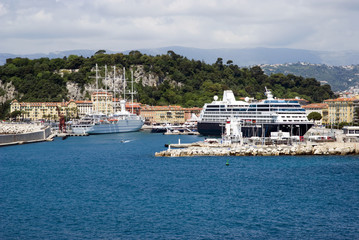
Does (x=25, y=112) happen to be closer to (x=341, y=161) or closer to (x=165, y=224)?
(x=341, y=161)

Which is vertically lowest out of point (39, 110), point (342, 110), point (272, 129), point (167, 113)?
point (272, 129)

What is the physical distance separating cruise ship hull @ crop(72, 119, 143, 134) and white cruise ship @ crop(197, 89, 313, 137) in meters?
22.0

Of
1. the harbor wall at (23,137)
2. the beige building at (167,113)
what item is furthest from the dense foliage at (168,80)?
the harbor wall at (23,137)

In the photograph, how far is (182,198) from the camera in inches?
1204

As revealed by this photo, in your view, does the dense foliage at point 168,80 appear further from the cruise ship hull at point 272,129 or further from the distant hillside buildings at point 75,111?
the cruise ship hull at point 272,129

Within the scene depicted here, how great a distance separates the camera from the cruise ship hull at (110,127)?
3624 inches

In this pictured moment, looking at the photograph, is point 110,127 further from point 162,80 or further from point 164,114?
point 162,80

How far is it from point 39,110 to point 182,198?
103 meters

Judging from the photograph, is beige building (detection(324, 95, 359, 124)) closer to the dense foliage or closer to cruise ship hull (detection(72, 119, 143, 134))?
the dense foliage

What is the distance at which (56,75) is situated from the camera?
143250 mm

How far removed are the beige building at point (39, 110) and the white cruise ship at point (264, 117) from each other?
55.6 metres

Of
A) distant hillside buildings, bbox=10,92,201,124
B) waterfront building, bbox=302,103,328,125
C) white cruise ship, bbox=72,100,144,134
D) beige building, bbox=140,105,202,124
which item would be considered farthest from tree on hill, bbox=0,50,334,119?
white cruise ship, bbox=72,100,144,134

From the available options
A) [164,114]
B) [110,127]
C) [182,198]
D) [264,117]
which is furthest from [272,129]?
[164,114]

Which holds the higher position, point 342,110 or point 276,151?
point 342,110
